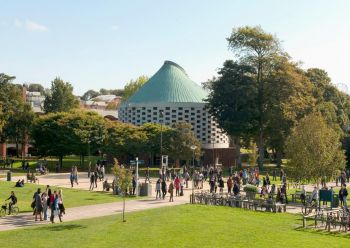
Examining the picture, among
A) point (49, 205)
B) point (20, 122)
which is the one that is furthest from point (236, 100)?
point (49, 205)

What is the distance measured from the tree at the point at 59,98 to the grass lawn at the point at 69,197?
56.9m

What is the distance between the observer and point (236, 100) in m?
65.2

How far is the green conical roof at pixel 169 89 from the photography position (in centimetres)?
8094

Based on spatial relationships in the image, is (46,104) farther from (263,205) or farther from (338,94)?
(263,205)

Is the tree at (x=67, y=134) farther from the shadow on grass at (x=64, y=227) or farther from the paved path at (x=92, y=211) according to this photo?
the shadow on grass at (x=64, y=227)

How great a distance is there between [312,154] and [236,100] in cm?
3335

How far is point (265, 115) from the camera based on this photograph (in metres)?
65.5

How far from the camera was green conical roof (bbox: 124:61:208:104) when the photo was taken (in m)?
80.9

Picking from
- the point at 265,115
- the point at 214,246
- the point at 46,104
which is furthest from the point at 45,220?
the point at 46,104

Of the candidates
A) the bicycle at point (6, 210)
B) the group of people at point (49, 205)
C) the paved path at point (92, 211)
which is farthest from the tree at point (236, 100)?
the group of people at point (49, 205)

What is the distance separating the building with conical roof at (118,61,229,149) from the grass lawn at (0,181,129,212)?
39290 millimetres

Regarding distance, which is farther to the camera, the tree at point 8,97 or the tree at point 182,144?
the tree at point 8,97

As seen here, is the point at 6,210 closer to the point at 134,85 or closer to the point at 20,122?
the point at 20,122

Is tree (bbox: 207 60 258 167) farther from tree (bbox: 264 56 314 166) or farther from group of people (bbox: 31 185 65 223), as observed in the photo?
group of people (bbox: 31 185 65 223)
